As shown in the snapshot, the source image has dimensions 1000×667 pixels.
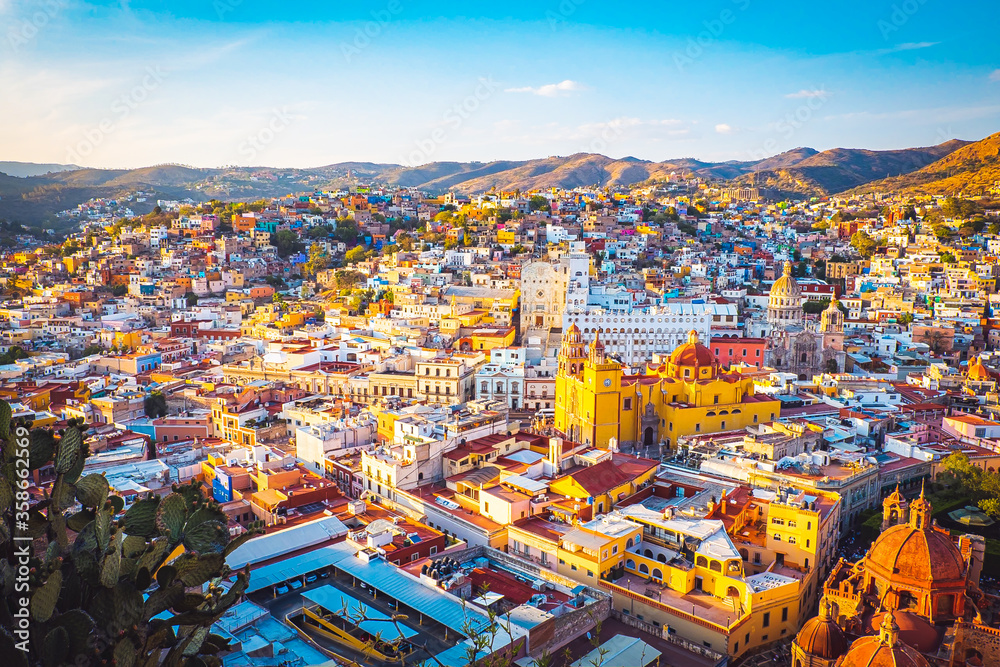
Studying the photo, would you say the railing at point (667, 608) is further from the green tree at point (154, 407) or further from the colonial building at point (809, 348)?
the colonial building at point (809, 348)

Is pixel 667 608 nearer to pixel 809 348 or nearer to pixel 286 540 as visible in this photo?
pixel 286 540

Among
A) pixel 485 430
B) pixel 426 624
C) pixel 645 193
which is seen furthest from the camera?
pixel 645 193

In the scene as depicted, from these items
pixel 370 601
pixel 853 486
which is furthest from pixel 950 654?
pixel 370 601

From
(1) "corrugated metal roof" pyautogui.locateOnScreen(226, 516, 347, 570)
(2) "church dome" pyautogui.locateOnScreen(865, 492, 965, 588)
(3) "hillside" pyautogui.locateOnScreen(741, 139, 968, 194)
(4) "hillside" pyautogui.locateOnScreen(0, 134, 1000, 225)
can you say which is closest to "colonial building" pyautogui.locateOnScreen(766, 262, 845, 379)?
(2) "church dome" pyautogui.locateOnScreen(865, 492, 965, 588)

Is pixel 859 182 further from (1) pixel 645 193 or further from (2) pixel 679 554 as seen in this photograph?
(2) pixel 679 554

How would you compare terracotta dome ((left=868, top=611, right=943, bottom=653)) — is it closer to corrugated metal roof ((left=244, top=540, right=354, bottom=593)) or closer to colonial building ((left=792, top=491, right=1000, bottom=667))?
colonial building ((left=792, top=491, right=1000, bottom=667))

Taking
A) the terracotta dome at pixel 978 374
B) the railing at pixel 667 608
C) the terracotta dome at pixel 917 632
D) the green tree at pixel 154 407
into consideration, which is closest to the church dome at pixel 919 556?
the terracotta dome at pixel 917 632

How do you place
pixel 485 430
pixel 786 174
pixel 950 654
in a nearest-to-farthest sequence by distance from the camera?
pixel 950 654 → pixel 485 430 → pixel 786 174
